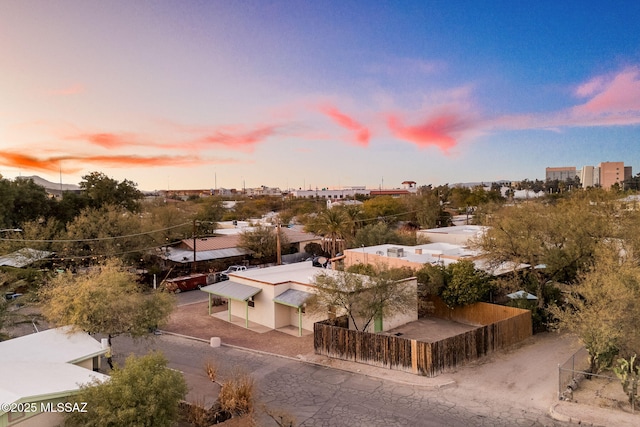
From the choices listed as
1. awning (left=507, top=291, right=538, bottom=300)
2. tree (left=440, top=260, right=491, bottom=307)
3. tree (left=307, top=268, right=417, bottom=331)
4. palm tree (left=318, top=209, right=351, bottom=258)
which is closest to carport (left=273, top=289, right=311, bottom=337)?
tree (left=307, top=268, right=417, bottom=331)

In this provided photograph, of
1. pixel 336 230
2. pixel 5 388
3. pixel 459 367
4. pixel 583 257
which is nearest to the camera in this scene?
pixel 5 388

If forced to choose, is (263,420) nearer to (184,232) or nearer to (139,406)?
(139,406)

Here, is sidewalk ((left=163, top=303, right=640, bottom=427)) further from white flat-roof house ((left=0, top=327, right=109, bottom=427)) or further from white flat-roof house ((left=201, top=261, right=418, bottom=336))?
white flat-roof house ((left=0, top=327, right=109, bottom=427))

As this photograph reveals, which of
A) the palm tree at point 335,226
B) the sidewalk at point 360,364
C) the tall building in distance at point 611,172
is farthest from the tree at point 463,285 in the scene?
the tall building in distance at point 611,172

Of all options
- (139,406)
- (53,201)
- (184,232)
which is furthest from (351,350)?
(53,201)

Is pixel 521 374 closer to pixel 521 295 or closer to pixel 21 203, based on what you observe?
pixel 521 295

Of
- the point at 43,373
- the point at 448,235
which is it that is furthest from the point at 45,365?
the point at 448,235
